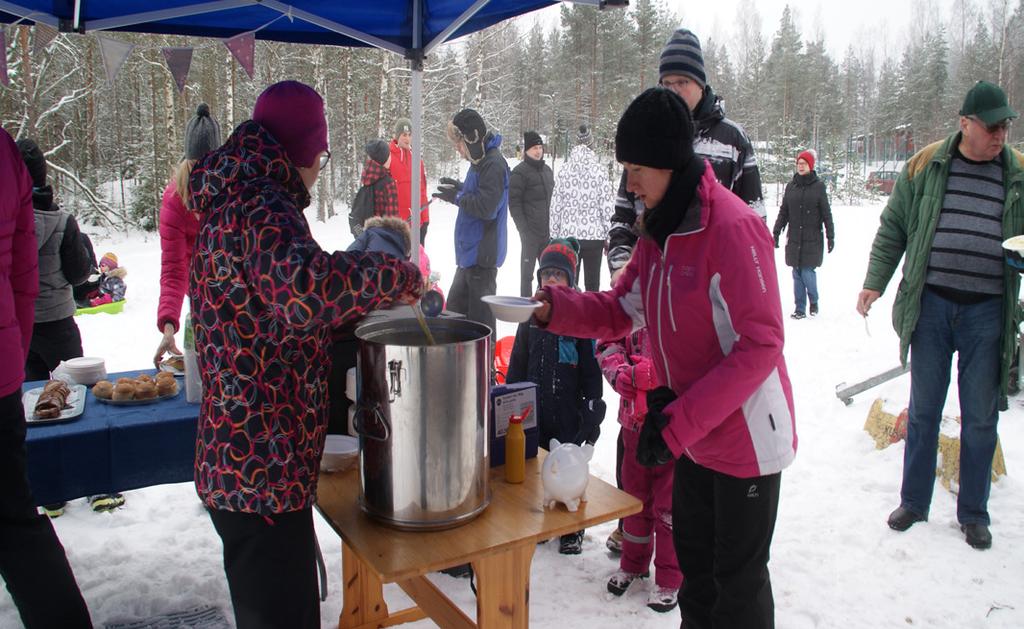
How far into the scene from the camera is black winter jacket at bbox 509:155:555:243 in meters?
8.02

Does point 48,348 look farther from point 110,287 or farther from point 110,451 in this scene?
point 110,287

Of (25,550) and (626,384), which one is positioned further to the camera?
(626,384)

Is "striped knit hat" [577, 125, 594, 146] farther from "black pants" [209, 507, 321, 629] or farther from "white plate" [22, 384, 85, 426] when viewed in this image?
"black pants" [209, 507, 321, 629]

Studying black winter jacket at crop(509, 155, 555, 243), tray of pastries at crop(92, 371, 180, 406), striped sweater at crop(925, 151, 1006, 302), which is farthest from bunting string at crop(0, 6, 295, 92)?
black winter jacket at crop(509, 155, 555, 243)

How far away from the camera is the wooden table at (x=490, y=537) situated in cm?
173

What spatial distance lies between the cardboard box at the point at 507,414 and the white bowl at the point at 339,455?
44 cm

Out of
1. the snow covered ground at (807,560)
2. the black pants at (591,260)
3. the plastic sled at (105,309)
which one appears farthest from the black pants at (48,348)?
the black pants at (591,260)

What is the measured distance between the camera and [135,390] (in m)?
2.89

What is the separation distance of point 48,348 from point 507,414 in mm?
2883

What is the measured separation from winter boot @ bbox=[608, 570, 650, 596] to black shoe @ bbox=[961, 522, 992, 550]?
158 cm

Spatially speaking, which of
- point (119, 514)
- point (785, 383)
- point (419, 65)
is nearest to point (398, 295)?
point (785, 383)

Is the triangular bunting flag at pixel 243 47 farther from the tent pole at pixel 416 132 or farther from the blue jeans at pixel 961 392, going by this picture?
the blue jeans at pixel 961 392

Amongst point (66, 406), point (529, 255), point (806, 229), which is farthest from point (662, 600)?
point (806, 229)

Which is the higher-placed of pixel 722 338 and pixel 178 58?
pixel 178 58
